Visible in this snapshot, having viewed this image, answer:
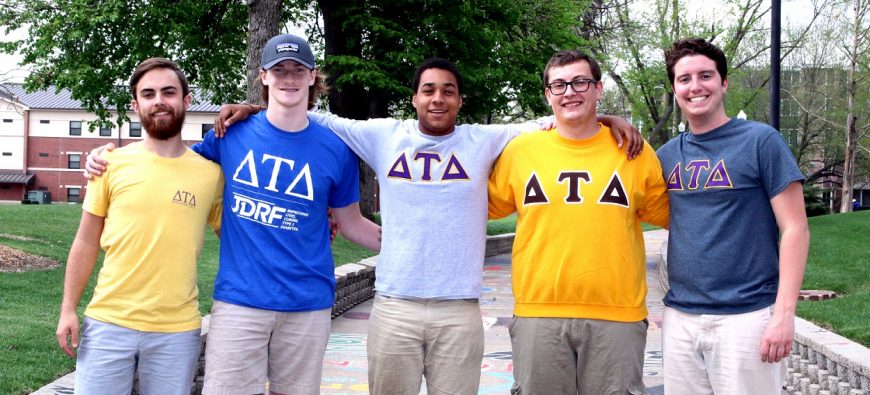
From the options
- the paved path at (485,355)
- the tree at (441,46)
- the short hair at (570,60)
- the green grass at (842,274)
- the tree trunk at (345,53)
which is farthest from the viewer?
the tree trunk at (345,53)

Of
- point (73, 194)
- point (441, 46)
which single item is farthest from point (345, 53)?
point (73, 194)

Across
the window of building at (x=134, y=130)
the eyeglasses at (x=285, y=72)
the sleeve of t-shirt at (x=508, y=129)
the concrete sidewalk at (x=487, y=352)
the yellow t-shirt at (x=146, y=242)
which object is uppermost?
the window of building at (x=134, y=130)

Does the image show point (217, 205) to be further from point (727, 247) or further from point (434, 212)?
point (727, 247)

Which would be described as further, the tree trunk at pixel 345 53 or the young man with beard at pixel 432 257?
the tree trunk at pixel 345 53

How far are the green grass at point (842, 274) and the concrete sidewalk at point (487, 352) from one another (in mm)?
1720

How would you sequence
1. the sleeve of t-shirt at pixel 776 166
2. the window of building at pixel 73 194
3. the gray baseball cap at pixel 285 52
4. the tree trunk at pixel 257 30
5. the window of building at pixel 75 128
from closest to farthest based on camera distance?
the sleeve of t-shirt at pixel 776 166
the gray baseball cap at pixel 285 52
the tree trunk at pixel 257 30
the window of building at pixel 73 194
the window of building at pixel 75 128

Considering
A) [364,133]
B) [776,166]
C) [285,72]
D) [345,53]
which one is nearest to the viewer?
[776,166]

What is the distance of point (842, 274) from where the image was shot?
12.5 meters

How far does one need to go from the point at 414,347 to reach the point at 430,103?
1275 mm

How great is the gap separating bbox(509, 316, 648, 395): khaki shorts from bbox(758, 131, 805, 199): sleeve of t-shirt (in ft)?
3.06

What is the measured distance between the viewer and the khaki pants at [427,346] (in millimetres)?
4074

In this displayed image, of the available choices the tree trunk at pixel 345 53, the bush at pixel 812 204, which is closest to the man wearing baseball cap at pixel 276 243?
the tree trunk at pixel 345 53

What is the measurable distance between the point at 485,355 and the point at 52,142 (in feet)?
200

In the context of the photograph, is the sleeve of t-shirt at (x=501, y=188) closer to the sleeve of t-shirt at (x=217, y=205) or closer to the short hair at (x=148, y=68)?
the sleeve of t-shirt at (x=217, y=205)
